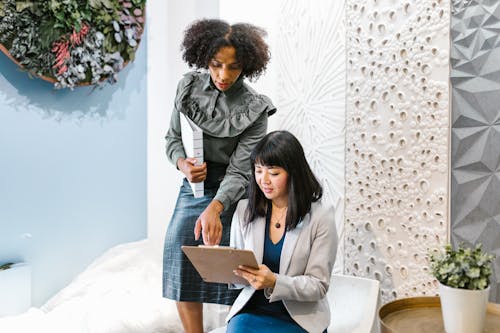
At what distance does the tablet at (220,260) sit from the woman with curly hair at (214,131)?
1.20 feet

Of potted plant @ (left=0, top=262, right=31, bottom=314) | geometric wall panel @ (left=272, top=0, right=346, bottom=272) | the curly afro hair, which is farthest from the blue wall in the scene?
the curly afro hair

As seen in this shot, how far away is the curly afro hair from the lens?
1.96 meters

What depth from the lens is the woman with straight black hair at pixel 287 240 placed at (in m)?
1.63

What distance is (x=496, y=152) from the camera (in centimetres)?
194

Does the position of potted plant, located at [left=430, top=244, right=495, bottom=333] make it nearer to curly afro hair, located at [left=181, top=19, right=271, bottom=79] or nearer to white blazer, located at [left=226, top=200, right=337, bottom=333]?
white blazer, located at [left=226, top=200, right=337, bottom=333]

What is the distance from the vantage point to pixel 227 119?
2021mm

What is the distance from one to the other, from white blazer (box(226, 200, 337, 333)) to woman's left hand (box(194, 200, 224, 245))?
0.45 ft

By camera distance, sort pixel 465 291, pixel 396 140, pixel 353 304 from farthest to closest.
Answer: pixel 396 140 → pixel 353 304 → pixel 465 291

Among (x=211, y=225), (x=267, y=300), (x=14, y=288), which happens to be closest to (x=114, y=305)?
(x=14, y=288)

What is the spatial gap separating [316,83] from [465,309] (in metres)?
1.45

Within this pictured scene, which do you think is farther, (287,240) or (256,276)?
Answer: (287,240)

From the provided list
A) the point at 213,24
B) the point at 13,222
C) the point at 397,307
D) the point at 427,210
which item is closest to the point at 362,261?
the point at 427,210

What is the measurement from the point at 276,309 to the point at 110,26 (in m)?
1.82

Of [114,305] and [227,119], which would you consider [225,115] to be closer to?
[227,119]
